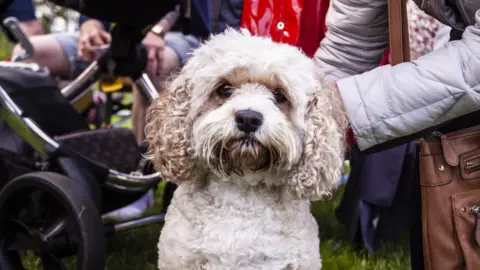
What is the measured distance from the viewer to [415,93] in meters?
2.04

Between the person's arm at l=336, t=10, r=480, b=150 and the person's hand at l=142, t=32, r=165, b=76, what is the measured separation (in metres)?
1.56

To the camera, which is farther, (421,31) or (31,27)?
(31,27)

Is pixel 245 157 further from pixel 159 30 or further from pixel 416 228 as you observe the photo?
pixel 159 30

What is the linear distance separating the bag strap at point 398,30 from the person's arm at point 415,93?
0.31ft

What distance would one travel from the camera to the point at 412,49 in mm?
3350

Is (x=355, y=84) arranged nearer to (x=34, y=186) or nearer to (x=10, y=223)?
(x=34, y=186)

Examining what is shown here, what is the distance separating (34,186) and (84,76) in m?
0.86

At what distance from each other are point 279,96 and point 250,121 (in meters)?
0.19

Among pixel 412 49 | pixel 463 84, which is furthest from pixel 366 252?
pixel 463 84

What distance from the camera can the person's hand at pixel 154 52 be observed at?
3551 millimetres

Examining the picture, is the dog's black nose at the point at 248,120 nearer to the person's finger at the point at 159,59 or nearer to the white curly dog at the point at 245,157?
the white curly dog at the point at 245,157

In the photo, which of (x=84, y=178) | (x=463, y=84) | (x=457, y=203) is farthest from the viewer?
(x=84, y=178)

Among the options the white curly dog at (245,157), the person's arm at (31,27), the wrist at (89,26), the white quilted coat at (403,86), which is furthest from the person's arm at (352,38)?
the person's arm at (31,27)

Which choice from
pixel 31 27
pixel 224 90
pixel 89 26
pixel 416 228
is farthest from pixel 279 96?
pixel 31 27
